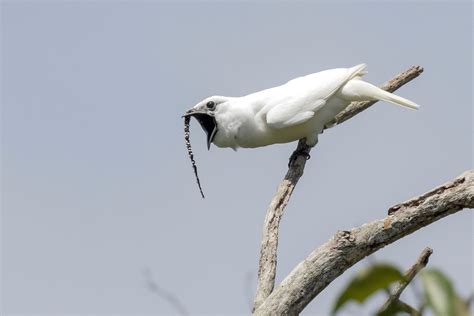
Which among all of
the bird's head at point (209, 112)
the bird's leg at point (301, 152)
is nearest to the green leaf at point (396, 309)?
the bird's leg at point (301, 152)

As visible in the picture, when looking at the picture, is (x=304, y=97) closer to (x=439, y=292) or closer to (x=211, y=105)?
(x=211, y=105)

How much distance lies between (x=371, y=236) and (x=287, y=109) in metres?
2.37

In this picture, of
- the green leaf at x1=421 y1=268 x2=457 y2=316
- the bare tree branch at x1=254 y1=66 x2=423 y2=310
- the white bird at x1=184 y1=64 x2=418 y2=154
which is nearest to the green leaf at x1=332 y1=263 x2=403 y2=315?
the green leaf at x1=421 y1=268 x2=457 y2=316

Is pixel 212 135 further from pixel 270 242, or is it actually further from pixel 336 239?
pixel 336 239

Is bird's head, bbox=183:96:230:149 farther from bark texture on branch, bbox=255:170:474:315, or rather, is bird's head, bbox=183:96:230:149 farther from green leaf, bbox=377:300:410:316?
green leaf, bbox=377:300:410:316

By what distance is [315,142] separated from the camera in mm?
6254

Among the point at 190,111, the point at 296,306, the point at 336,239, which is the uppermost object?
the point at 190,111

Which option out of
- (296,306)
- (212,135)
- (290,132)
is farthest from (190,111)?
(296,306)

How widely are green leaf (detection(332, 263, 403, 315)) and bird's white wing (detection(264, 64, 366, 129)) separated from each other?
16.6ft

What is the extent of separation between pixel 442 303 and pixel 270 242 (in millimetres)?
3890

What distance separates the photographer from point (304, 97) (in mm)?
6266

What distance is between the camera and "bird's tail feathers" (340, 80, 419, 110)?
19.9 ft

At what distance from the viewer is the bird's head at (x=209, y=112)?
6422 mm

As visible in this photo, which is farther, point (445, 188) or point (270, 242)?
point (270, 242)
